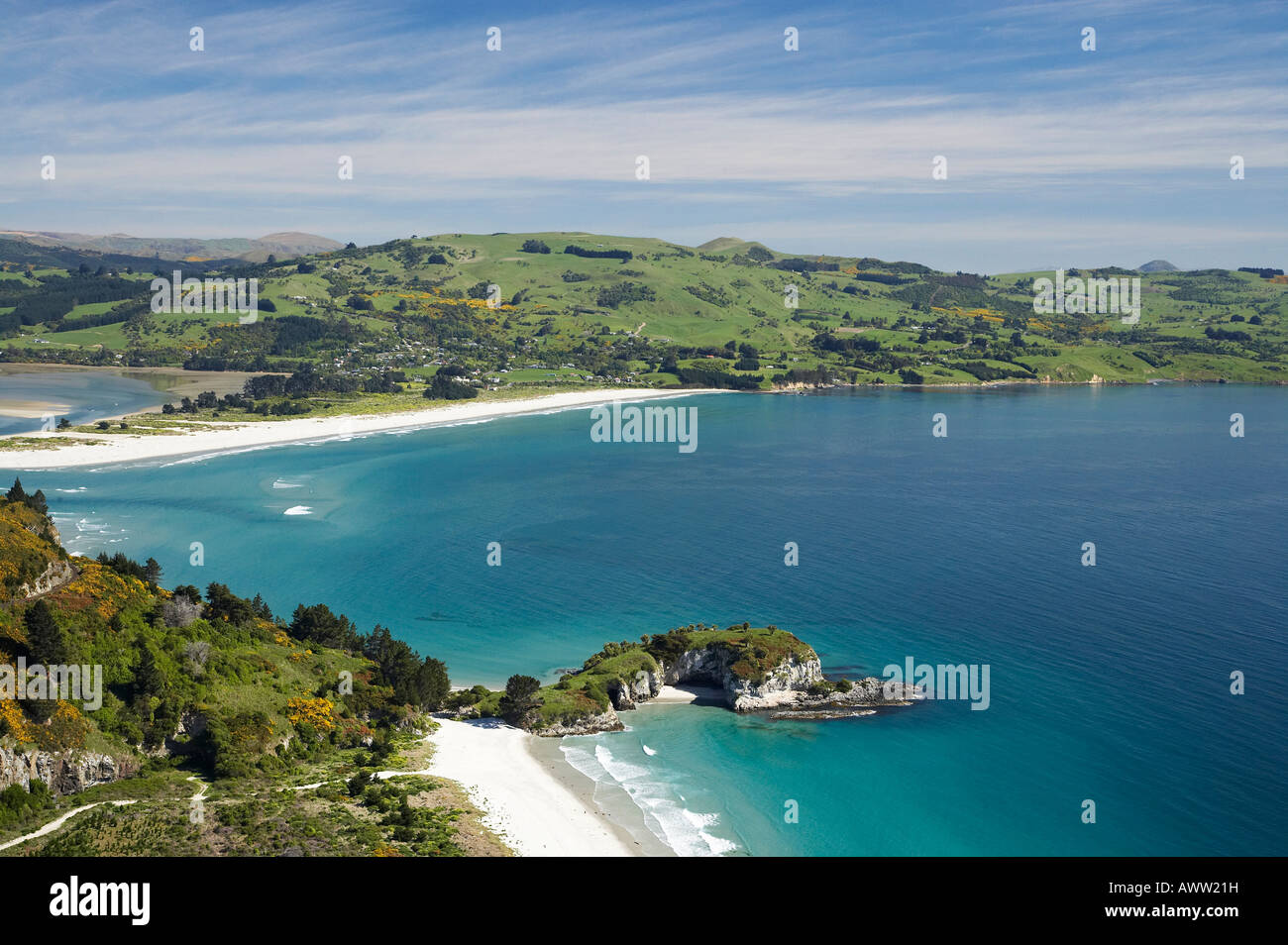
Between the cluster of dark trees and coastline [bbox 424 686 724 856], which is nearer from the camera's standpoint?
coastline [bbox 424 686 724 856]

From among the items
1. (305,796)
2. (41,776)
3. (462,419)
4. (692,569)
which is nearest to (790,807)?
(305,796)

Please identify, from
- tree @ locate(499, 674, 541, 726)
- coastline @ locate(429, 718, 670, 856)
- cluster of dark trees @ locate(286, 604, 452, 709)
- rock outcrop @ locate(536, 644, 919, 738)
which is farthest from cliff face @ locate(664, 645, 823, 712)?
cluster of dark trees @ locate(286, 604, 452, 709)

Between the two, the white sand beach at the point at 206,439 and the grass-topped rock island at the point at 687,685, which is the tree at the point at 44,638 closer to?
the grass-topped rock island at the point at 687,685

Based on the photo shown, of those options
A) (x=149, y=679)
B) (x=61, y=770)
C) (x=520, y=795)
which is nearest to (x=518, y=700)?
(x=520, y=795)

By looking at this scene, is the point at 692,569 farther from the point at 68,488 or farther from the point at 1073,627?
the point at 68,488

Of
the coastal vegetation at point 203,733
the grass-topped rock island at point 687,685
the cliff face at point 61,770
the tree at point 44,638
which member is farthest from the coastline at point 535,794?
the tree at point 44,638

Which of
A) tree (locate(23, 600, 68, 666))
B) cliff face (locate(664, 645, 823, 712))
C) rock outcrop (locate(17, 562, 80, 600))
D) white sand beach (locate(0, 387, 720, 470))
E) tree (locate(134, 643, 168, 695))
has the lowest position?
cliff face (locate(664, 645, 823, 712))

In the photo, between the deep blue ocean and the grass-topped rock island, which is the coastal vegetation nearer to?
the grass-topped rock island
